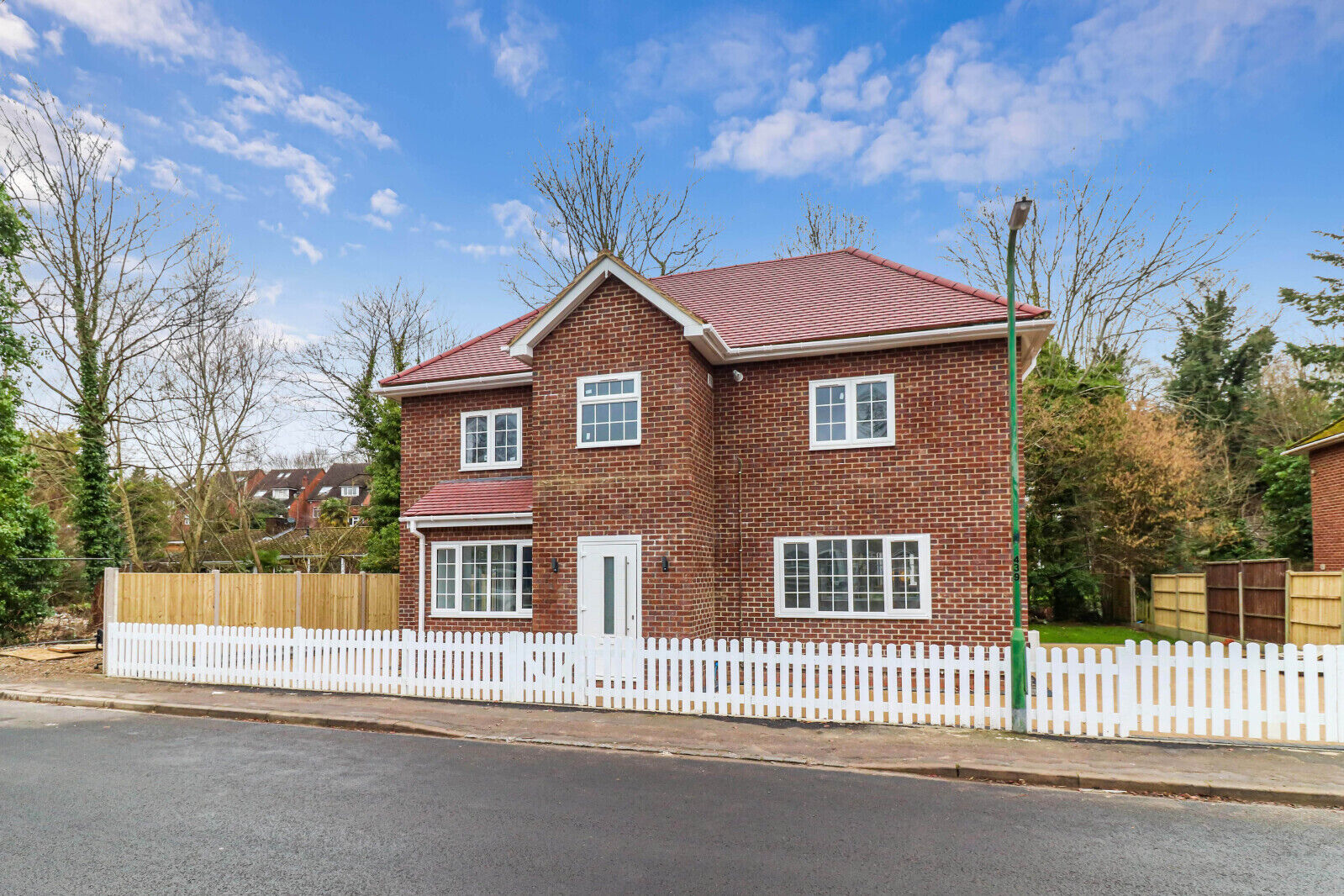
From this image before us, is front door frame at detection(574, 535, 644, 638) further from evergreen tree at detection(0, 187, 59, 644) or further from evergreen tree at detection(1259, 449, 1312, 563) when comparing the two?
evergreen tree at detection(1259, 449, 1312, 563)

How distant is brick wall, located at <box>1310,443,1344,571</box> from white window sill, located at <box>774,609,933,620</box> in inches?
610

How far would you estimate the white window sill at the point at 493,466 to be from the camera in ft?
56.3

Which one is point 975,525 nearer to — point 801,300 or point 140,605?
point 801,300

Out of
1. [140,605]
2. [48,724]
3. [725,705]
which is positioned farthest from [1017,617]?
[140,605]

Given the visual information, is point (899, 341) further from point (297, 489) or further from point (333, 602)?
point (297, 489)

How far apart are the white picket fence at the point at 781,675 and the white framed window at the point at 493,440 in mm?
4253

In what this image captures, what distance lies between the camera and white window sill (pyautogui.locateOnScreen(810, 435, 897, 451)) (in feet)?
46.6

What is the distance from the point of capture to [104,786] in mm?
7766

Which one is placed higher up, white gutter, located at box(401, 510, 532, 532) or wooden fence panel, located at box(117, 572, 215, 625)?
white gutter, located at box(401, 510, 532, 532)

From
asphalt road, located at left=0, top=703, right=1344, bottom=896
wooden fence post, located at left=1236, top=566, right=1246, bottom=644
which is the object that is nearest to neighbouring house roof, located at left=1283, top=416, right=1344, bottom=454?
wooden fence post, located at left=1236, top=566, right=1246, bottom=644

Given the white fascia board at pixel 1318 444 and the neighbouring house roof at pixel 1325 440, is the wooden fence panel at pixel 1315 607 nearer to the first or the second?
the white fascia board at pixel 1318 444

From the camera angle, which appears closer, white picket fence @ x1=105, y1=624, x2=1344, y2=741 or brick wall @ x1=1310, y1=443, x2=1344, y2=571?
white picket fence @ x1=105, y1=624, x2=1344, y2=741

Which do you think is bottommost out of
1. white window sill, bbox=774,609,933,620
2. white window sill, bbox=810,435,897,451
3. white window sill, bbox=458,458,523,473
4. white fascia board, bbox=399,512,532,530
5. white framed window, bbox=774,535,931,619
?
white window sill, bbox=774,609,933,620

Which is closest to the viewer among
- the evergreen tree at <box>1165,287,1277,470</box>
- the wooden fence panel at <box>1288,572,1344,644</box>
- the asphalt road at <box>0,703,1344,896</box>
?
the asphalt road at <box>0,703,1344,896</box>
